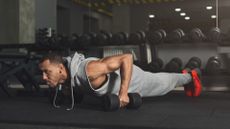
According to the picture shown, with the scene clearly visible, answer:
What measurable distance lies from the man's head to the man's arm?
0.13 metres

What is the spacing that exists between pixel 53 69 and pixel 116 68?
0.31 meters

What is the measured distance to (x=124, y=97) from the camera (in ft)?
6.26

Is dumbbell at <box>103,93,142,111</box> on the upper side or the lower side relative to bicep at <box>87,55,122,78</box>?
lower

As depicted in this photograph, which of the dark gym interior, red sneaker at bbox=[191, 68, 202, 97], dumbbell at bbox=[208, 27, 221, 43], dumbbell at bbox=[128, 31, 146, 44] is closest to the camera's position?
the dark gym interior

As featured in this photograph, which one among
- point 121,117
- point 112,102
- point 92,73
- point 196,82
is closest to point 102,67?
point 92,73

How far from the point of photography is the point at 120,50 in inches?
163

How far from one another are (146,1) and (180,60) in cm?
168

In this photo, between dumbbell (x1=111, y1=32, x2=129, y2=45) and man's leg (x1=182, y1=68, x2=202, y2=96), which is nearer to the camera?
man's leg (x1=182, y1=68, x2=202, y2=96)

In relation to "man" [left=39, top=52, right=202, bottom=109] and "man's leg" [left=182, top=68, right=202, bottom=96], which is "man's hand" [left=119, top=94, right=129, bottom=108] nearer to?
"man" [left=39, top=52, right=202, bottom=109]

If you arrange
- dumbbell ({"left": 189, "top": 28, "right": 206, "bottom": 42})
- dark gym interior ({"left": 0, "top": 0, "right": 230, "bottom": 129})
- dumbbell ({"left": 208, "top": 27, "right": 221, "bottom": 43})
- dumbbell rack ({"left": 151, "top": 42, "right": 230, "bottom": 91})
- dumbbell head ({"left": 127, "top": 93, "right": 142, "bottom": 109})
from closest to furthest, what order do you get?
dark gym interior ({"left": 0, "top": 0, "right": 230, "bottom": 129}) < dumbbell head ({"left": 127, "top": 93, "right": 142, "bottom": 109}) < dumbbell ({"left": 208, "top": 27, "right": 221, "bottom": 43}) < dumbbell ({"left": 189, "top": 28, "right": 206, "bottom": 42}) < dumbbell rack ({"left": 151, "top": 42, "right": 230, "bottom": 91})

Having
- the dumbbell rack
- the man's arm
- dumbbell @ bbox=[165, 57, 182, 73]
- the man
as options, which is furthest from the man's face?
the dumbbell rack

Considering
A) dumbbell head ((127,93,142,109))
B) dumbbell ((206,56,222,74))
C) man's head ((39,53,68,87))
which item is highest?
man's head ((39,53,68,87))

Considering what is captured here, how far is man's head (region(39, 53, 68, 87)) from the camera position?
6.05ft

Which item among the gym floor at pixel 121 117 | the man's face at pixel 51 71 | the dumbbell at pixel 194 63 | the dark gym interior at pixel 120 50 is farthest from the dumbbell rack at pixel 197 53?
the man's face at pixel 51 71
